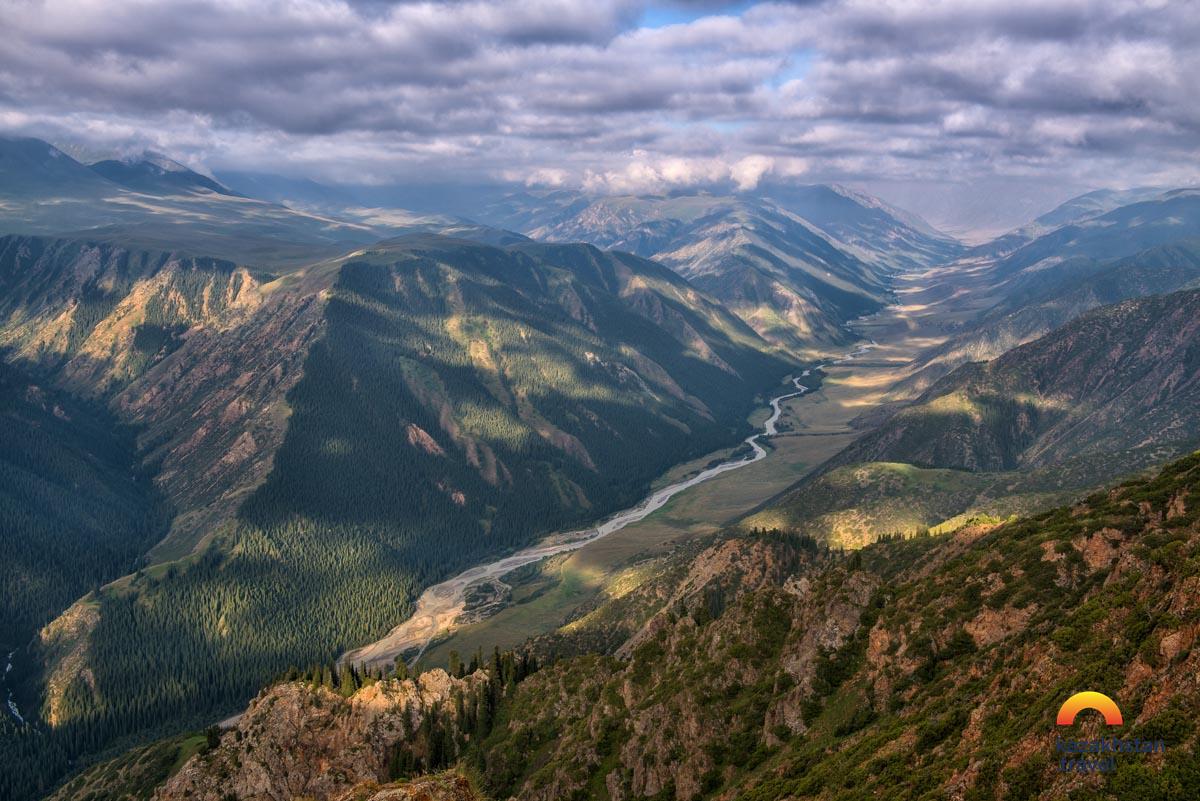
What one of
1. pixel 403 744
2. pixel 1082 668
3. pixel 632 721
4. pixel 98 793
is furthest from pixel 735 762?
pixel 98 793

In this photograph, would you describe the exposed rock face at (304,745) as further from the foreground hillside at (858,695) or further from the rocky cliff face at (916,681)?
the rocky cliff face at (916,681)

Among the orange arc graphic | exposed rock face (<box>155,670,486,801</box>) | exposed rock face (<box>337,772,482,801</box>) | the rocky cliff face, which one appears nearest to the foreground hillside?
the rocky cliff face

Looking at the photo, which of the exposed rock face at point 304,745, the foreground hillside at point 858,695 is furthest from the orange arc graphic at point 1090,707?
the exposed rock face at point 304,745

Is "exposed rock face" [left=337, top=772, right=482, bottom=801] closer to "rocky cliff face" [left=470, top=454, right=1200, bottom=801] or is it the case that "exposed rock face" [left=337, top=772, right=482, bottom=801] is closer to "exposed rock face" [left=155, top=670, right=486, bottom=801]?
"rocky cliff face" [left=470, top=454, right=1200, bottom=801]

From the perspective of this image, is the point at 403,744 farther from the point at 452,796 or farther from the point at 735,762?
the point at 452,796

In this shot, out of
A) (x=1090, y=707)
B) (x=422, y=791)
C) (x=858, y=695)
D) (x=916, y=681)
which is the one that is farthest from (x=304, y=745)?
(x=1090, y=707)

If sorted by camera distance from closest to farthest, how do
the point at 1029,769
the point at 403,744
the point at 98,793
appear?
the point at 1029,769
the point at 403,744
the point at 98,793
